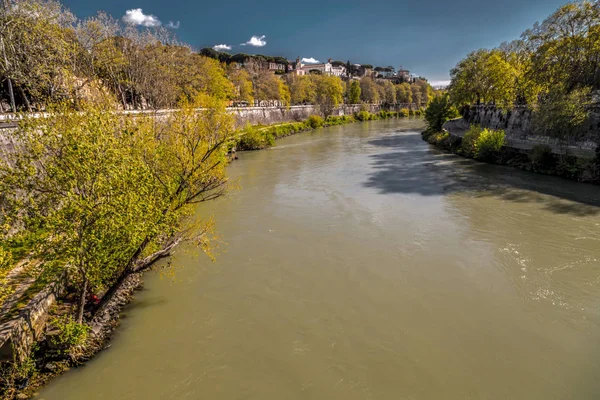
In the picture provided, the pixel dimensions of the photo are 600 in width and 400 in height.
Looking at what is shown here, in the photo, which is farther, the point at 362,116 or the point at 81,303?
the point at 362,116

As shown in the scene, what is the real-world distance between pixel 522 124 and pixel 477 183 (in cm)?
1490

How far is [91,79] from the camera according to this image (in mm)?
21844

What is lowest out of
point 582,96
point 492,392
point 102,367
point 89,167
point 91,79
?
point 492,392

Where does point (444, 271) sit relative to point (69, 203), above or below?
below

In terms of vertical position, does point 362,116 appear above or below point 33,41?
below

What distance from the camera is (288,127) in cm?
5056

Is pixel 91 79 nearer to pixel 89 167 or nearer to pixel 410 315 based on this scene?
pixel 89 167

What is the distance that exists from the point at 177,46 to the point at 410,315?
35482mm

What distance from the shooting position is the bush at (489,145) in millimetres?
25481

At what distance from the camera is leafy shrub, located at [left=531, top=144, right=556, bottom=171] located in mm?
21344

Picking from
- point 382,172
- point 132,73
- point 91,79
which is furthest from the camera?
point 132,73

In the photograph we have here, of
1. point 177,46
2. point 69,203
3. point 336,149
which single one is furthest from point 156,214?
point 177,46

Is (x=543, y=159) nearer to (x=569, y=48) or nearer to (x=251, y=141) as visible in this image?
(x=569, y=48)

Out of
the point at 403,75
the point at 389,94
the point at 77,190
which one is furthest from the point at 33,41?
the point at 403,75
